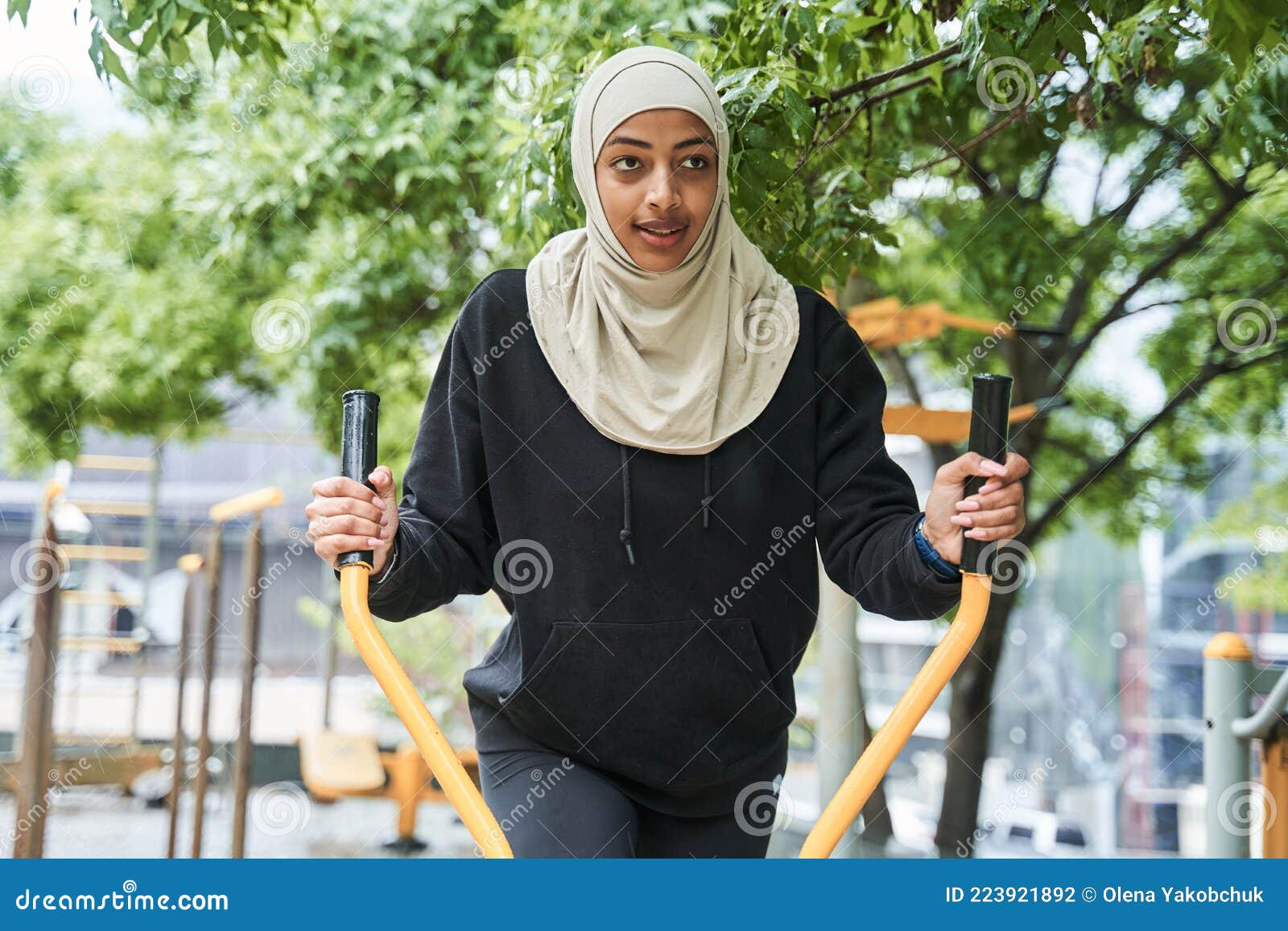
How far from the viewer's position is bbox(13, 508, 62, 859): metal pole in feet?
13.6

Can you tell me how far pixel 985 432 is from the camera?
1.26 meters

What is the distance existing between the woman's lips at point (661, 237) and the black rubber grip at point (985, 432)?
19.5 inches

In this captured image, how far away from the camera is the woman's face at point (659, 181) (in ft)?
5.21

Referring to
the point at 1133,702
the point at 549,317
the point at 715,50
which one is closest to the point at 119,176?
the point at 715,50

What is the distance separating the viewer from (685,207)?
5.27 ft

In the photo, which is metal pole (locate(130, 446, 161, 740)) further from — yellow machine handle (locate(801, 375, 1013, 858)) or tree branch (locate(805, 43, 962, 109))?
yellow machine handle (locate(801, 375, 1013, 858))

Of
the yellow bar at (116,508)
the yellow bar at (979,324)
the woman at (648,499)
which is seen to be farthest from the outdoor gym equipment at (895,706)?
the yellow bar at (116,508)

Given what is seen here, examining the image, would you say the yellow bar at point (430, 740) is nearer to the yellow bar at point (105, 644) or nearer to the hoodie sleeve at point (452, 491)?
the hoodie sleeve at point (452, 491)

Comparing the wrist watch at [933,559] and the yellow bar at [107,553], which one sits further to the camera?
the yellow bar at [107,553]

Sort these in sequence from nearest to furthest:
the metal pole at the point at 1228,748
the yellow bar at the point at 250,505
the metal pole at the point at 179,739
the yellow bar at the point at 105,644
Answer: the metal pole at the point at 1228,748
the yellow bar at the point at 250,505
the metal pole at the point at 179,739
the yellow bar at the point at 105,644

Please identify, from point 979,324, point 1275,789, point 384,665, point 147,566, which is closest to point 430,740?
point 384,665

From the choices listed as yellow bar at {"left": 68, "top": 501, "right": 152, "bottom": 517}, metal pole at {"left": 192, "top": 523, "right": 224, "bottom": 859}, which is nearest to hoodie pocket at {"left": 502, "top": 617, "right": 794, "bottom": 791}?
metal pole at {"left": 192, "top": 523, "right": 224, "bottom": 859}

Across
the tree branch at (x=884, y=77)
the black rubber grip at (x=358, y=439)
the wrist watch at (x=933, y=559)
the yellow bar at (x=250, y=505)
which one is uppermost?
the yellow bar at (x=250, y=505)

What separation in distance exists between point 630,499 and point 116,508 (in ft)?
23.5
